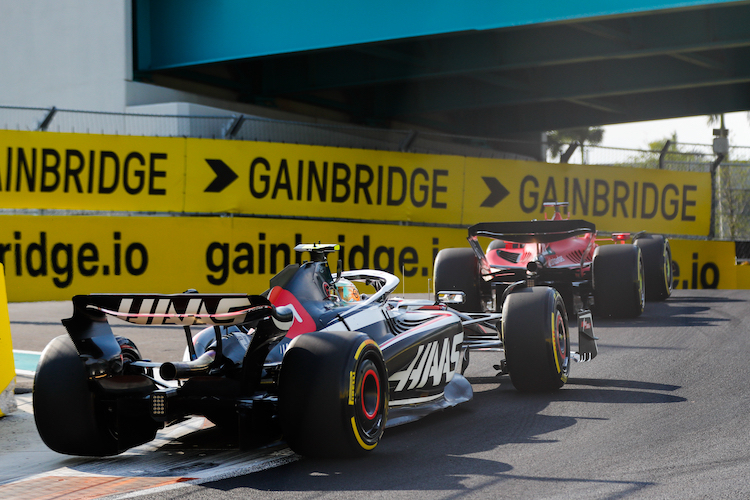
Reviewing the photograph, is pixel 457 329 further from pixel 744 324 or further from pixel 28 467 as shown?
pixel 744 324

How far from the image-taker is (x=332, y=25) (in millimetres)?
16469

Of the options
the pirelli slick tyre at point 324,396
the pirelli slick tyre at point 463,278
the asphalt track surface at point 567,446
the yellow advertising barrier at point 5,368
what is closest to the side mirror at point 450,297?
the asphalt track surface at point 567,446

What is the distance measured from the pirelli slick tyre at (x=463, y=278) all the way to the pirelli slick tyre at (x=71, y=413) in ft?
21.8

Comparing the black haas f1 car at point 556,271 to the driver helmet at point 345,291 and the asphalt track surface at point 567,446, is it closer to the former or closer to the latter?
the asphalt track surface at point 567,446

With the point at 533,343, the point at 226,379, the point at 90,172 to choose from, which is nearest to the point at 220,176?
A: the point at 90,172

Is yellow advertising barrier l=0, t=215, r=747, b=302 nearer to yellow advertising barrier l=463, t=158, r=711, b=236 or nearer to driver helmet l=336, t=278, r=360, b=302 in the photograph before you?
yellow advertising barrier l=463, t=158, r=711, b=236

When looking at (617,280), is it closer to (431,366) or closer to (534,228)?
(534,228)

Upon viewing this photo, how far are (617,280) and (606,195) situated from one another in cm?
700

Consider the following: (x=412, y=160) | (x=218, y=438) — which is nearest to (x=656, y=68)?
(x=412, y=160)

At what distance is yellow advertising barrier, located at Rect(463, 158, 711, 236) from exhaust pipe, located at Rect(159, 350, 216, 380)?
12.4m

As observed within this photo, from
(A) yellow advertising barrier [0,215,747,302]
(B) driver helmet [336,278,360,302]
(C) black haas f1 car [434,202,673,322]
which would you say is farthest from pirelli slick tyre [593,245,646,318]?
(B) driver helmet [336,278,360,302]

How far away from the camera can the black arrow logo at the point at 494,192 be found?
17.2m

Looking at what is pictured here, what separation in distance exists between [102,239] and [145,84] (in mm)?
6173

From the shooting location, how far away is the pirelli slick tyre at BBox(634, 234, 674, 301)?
1412cm
